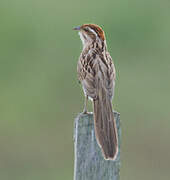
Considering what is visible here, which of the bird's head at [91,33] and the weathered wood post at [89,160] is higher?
the bird's head at [91,33]

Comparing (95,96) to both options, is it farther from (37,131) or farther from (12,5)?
(12,5)

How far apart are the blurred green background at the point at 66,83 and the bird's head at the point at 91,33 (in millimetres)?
3609

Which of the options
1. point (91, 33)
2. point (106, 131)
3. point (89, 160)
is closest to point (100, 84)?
point (91, 33)

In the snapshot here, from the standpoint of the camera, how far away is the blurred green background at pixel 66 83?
11422 mm

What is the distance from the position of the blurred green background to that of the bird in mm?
3749

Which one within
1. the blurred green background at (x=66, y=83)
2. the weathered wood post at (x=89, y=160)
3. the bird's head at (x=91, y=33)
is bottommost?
the weathered wood post at (x=89, y=160)

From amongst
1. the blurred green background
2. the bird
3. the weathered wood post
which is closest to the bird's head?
the bird

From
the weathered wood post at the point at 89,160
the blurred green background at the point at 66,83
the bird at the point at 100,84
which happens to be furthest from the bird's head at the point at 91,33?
the blurred green background at the point at 66,83

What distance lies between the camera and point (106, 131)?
561cm

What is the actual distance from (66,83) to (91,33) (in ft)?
18.6

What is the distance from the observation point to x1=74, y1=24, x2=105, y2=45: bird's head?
7621mm

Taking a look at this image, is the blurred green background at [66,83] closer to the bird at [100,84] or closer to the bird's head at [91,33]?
the bird's head at [91,33]

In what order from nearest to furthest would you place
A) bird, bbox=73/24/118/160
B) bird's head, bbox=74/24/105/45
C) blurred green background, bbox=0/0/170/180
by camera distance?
1. bird, bbox=73/24/118/160
2. bird's head, bbox=74/24/105/45
3. blurred green background, bbox=0/0/170/180

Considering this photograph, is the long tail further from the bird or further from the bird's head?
the bird's head
